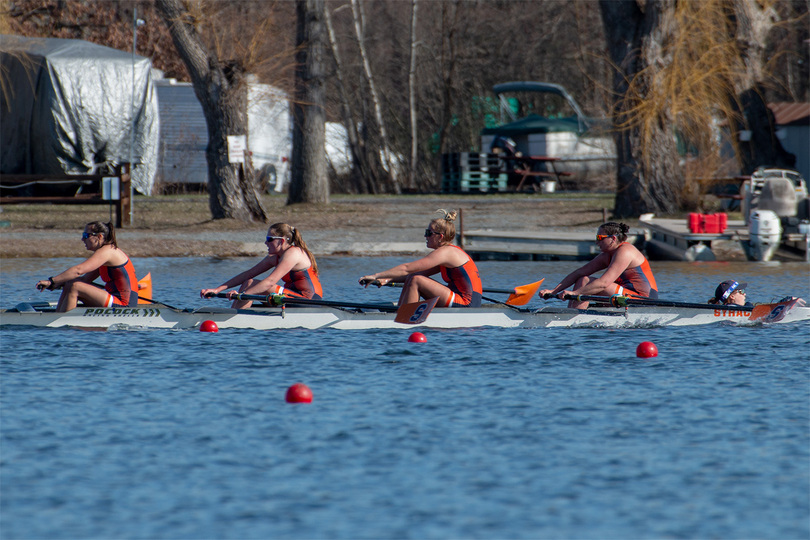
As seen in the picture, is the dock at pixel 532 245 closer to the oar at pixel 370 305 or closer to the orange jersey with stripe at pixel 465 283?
the orange jersey with stripe at pixel 465 283

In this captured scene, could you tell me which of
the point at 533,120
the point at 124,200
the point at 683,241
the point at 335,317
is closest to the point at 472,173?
the point at 533,120

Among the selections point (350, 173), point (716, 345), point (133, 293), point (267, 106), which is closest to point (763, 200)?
point (716, 345)

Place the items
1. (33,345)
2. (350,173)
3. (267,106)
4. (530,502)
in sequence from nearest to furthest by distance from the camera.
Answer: (530,502)
(33,345)
(267,106)
(350,173)

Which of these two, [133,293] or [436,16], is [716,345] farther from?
[436,16]

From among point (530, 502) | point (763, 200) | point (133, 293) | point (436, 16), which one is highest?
point (436, 16)

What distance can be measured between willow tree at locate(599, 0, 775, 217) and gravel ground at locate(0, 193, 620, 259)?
4.49 feet

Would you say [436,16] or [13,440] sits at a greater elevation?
[436,16]

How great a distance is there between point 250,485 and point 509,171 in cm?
2921

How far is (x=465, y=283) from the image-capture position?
11359 millimetres

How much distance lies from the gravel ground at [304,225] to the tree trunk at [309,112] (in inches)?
27.7

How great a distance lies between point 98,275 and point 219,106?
35.9 feet

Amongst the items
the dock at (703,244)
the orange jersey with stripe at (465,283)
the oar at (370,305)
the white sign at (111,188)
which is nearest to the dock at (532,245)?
the dock at (703,244)

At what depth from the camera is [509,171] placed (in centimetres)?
3472

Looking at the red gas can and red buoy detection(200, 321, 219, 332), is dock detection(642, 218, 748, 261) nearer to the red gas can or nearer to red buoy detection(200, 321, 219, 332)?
the red gas can
